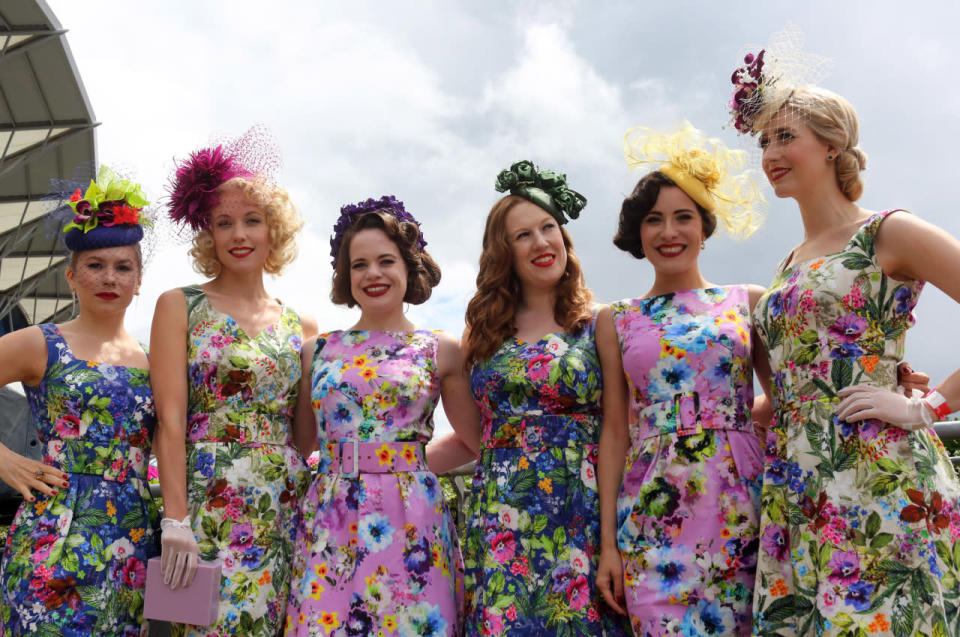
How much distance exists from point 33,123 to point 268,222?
1623cm

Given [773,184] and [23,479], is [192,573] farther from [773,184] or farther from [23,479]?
[773,184]

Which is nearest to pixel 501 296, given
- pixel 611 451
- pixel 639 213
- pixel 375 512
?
pixel 639 213

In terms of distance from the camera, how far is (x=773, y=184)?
2.77 m

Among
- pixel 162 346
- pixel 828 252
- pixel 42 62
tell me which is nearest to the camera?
pixel 828 252

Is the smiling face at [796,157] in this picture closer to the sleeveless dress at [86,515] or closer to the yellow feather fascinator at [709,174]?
the yellow feather fascinator at [709,174]

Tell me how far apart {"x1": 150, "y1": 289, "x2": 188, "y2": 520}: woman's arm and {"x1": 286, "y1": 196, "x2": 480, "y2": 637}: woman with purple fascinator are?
458 millimetres

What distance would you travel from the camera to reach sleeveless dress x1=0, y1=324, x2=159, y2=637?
2.62 meters

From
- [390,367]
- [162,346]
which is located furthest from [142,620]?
[390,367]

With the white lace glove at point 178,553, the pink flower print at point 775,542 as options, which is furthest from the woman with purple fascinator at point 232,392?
the pink flower print at point 775,542

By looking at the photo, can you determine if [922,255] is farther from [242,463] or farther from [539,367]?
[242,463]

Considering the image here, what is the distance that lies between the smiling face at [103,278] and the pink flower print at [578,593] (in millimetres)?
2091

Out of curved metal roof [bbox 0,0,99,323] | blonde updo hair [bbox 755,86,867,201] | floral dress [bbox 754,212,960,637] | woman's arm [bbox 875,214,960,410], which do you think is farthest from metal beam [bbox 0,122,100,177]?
woman's arm [bbox 875,214,960,410]

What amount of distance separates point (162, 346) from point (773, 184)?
7.77ft

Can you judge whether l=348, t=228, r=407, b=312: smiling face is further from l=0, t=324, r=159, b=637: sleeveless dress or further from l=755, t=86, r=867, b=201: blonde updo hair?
l=755, t=86, r=867, b=201: blonde updo hair
